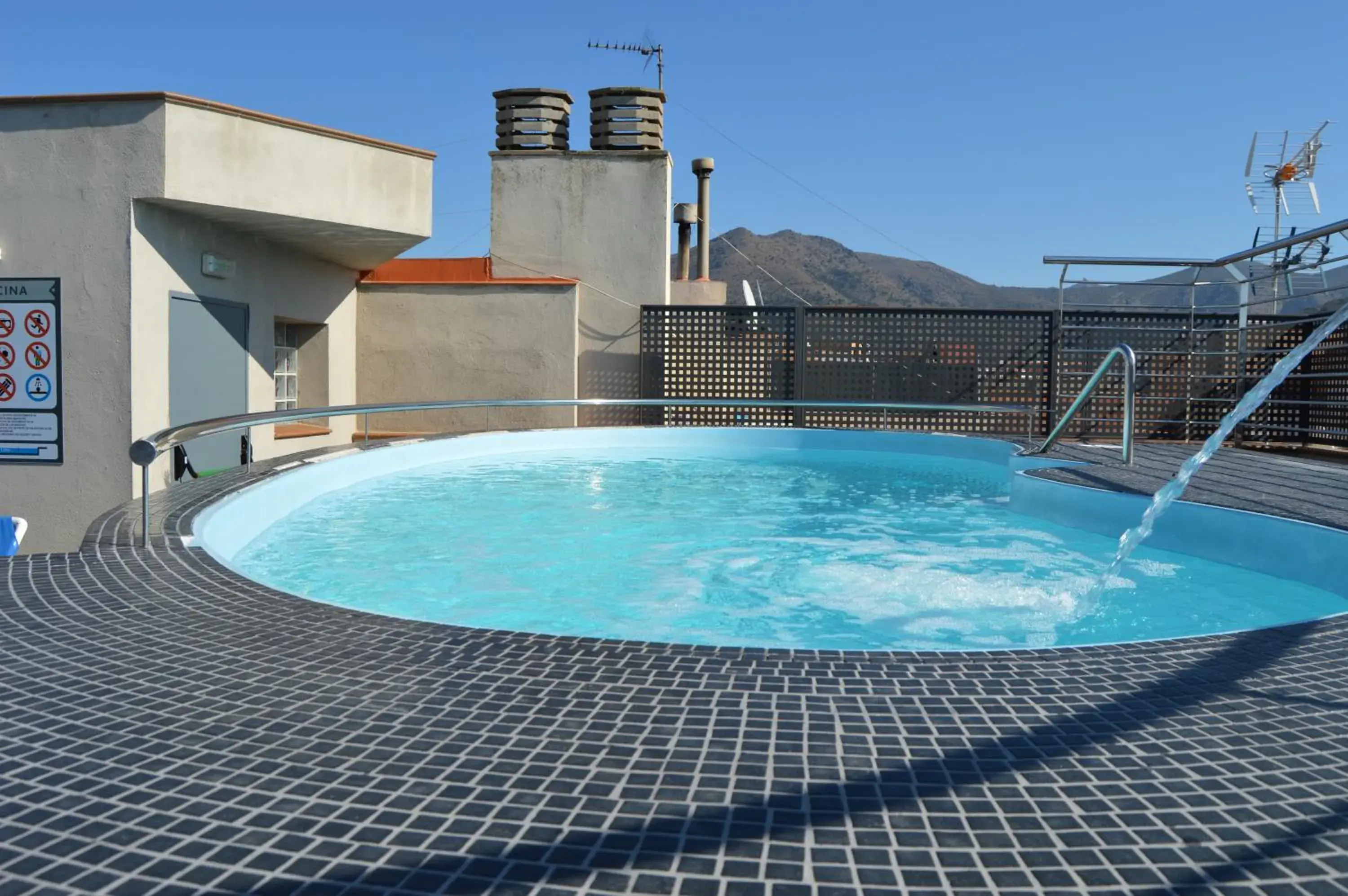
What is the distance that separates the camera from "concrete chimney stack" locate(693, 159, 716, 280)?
24297 mm

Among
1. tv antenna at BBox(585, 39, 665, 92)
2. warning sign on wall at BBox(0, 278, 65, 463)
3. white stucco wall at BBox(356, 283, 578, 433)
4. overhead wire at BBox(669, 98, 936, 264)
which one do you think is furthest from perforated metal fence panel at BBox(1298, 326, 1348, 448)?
overhead wire at BBox(669, 98, 936, 264)

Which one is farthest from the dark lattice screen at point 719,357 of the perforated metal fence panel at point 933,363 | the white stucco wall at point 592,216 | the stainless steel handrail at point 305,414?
the white stucco wall at point 592,216

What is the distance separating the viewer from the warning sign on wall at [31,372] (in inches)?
301

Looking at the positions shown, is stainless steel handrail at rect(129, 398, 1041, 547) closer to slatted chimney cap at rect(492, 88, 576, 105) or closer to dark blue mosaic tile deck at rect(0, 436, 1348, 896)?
dark blue mosaic tile deck at rect(0, 436, 1348, 896)

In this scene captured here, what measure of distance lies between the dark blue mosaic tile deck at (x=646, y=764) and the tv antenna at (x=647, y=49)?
22.6 meters

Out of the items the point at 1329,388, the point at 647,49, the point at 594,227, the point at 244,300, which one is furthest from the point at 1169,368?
the point at 647,49

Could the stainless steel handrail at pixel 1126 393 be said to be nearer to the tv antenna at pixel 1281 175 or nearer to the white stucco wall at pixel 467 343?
the white stucco wall at pixel 467 343

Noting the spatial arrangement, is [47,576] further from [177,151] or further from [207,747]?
[177,151]

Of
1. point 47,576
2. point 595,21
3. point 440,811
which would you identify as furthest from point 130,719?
point 595,21

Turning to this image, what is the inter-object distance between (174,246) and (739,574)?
6239 mm

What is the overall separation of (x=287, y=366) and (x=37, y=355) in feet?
11.8

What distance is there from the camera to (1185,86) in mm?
13789

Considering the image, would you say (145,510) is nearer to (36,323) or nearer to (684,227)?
(36,323)

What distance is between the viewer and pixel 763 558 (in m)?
5.38
